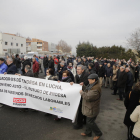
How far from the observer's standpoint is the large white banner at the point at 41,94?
3507 millimetres

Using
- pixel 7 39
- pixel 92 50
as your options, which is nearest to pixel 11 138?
pixel 92 50

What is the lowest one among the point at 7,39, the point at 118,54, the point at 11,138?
the point at 11,138

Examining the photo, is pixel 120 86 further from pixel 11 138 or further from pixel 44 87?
pixel 11 138

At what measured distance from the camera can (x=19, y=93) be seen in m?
4.28

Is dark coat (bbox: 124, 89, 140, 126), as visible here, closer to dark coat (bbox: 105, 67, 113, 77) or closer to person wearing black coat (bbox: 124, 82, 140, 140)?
person wearing black coat (bbox: 124, 82, 140, 140)

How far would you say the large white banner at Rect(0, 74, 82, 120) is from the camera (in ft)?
11.5

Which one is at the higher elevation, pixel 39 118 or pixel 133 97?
pixel 133 97

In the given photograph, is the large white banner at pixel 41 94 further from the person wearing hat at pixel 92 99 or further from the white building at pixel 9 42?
the white building at pixel 9 42

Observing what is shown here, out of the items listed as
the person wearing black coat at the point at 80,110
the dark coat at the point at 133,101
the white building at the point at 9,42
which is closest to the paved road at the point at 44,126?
the person wearing black coat at the point at 80,110


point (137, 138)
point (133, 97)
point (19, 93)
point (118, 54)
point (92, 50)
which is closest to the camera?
point (137, 138)

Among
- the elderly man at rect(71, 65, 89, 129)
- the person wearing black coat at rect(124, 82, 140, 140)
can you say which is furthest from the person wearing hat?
the person wearing black coat at rect(124, 82, 140, 140)

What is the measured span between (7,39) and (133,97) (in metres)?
60.1

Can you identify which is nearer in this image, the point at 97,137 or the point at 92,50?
the point at 97,137

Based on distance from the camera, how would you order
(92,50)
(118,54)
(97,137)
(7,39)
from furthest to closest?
1. (7,39)
2. (92,50)
3. (118,54)
4. (97,137)
